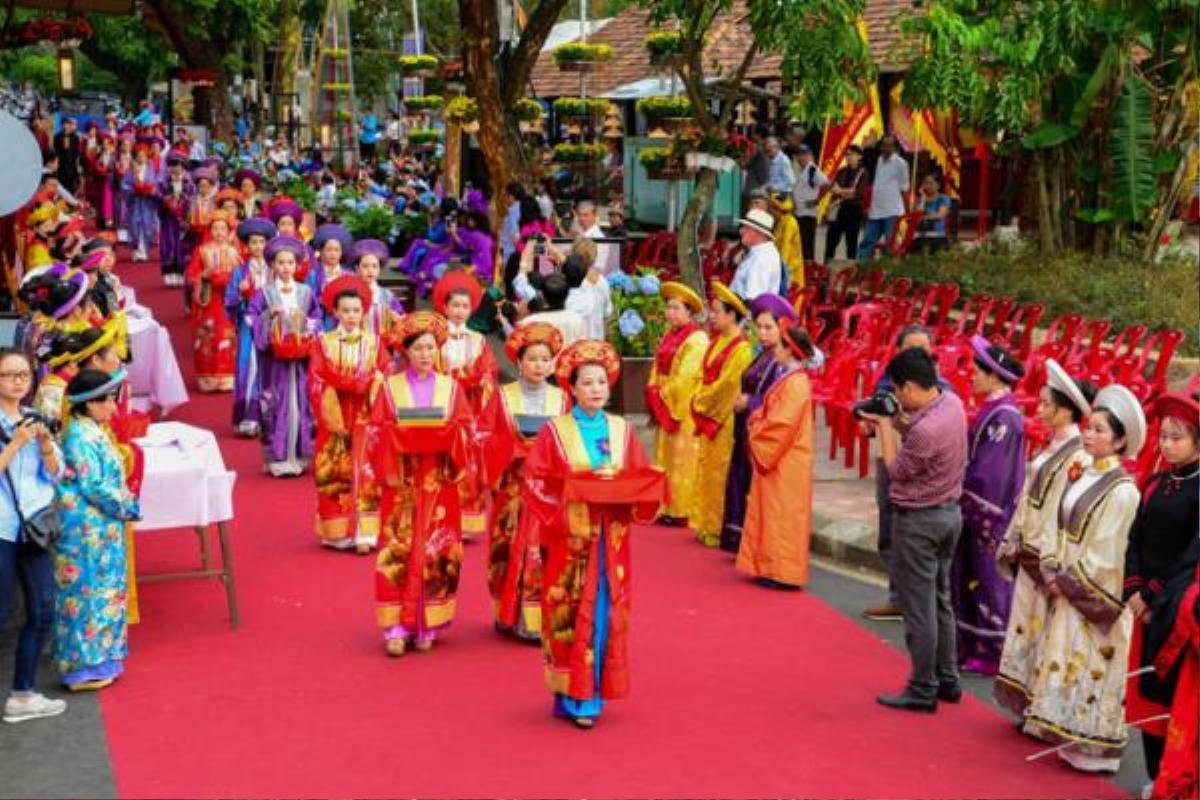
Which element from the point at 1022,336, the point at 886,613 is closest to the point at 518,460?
the point at 886,613

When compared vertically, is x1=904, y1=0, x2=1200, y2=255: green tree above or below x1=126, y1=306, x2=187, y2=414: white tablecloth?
above

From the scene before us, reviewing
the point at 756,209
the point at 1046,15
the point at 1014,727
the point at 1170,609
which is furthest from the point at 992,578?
the point at 1046,15

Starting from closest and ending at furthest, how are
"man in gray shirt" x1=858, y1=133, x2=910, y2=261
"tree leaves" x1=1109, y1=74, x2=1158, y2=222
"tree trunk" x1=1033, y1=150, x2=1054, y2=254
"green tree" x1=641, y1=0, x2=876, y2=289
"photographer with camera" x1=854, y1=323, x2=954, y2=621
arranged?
"photographer with camera" x1=854, y1=323, x2=954, y2=621 < "green tree" x1=641, y1=0, x2=876, y2=289 < "tree leaves" x1=1109, y1=74, x2=1158, y2=222 < "tree trunk" x1=1033, y1=150, x2=1054, y2=254 < "man in gray shirt" x1=858, y1=133, x2=910, y2=261

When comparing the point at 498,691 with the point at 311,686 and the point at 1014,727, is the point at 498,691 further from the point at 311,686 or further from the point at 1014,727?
the point at 1014,727

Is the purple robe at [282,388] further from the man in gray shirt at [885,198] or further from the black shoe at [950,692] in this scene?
the man in gray shirt at [885,198]

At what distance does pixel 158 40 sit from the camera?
42.5m

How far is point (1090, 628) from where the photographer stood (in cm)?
663

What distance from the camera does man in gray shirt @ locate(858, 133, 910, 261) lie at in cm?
1914

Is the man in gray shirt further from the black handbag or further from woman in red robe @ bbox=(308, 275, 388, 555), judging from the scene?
the black handbag

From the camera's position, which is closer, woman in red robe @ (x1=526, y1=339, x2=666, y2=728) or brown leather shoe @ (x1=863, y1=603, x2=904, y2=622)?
woman in red robe @ (x1=526, y1=339, x2=666, y2=728)

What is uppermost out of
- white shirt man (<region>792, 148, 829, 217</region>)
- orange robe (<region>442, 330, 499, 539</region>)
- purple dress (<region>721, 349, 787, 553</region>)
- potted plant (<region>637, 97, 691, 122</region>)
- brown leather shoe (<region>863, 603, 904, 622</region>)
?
potted plant (<region>637, 97, 691, 122</region>)

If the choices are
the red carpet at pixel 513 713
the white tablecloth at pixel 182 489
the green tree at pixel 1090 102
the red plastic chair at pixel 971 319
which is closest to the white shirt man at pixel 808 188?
the green tree at pixel 1090 102

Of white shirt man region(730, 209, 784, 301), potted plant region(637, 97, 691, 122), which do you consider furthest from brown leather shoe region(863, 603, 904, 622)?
potted plant region(637, 97, 691, 122)

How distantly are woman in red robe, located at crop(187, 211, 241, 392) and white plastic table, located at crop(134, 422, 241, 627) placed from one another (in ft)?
20.4
